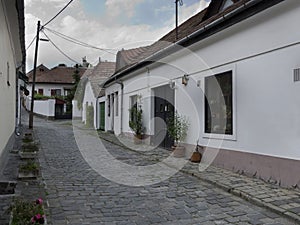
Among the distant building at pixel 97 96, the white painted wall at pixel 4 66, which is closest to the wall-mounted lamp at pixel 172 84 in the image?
the white painted wall at pixel 4 66

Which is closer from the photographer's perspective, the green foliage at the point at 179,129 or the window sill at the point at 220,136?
the window sill at the point at 220,136

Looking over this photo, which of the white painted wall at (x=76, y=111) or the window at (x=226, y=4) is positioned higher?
the window at (x=226, y=4)

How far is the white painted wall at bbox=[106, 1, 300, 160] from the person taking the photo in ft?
18.3

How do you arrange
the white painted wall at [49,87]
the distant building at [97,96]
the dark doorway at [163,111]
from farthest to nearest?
1. the white painted wall at [49,87]
2. the distant building at [97,96]
3. the dark doorway at [163,111]

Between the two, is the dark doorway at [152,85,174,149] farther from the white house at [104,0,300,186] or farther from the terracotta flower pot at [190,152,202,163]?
the terracotta flower pot at [190,152,202,163]

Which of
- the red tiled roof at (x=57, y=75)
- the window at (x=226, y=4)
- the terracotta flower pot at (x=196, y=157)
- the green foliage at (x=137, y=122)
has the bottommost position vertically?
the terracotta flower pot at (x=196, y=157)

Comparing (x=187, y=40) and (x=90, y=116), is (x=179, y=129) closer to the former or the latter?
(x=187, y=40)

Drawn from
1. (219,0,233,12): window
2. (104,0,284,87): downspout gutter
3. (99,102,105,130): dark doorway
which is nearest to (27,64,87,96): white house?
(99,102,105,130): dark doorway

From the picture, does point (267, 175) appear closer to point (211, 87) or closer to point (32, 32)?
point (211, 87)

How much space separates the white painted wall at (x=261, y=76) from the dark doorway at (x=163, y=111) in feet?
7.57

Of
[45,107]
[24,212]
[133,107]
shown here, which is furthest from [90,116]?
[24,212]

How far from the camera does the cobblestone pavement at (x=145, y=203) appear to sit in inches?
167

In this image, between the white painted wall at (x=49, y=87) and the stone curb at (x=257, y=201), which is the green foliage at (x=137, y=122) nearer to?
→ the stone curb at (x=257, y=201)

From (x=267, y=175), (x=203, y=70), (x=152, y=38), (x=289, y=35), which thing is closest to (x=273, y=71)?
(x=289, y=35)
